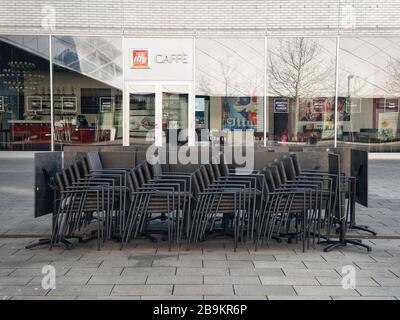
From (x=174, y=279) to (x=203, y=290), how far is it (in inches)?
16.8

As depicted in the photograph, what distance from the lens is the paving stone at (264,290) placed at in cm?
477

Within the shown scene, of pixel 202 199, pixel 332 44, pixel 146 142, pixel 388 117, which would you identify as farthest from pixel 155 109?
pixel 202 199

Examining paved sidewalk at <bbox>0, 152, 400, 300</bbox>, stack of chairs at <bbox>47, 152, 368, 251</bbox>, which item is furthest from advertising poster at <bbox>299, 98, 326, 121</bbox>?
stack of chairs at <bbox>47, 152, 368, 251</bbox>

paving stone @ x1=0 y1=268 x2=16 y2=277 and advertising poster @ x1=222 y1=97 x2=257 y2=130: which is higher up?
advertising poster @ x1=222 y1=97 x2=257 y2=130

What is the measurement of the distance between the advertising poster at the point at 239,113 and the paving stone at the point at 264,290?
413 inches

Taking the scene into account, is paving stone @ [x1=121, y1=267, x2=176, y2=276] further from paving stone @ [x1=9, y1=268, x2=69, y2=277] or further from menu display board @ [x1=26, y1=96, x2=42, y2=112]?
menu display board @ [x1=26, y1=96, x2=42, y2=112]

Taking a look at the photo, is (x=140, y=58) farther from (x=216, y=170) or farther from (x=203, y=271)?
(x=203, y=271)

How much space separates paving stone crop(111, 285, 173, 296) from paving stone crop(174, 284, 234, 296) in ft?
0.28

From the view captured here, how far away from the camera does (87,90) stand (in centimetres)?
1536

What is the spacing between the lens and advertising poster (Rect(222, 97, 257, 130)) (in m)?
15.2

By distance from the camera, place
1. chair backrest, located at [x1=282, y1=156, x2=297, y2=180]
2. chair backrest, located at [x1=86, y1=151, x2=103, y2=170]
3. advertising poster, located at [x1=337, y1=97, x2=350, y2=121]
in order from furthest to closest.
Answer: advertising poster, located at [x1=337, y1=97, x2=350, y2=121] < chair backrest, located at [x1=86, y1=151, x2=103, y2=170] < chair backrest, located at [x1=282, y1=156, x2=297, y2=180]

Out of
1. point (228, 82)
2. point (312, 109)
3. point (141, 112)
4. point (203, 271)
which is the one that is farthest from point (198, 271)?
point (312, 109)

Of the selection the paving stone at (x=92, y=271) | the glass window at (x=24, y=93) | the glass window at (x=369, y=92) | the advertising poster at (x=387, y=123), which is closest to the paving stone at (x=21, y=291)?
the paving stone at (x=92, y=271)
